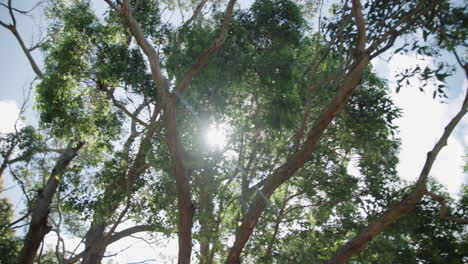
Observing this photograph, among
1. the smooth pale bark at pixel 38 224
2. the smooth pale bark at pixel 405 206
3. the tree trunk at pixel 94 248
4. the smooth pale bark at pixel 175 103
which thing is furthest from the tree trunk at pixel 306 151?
the tree trunk at pixel 94 248

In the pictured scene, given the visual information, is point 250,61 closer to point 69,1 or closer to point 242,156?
point 242,156

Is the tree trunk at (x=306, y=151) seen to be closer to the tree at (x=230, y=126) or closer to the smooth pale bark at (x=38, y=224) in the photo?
the tree at (x=230, y=126)

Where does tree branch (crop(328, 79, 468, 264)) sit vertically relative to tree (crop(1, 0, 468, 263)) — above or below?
below

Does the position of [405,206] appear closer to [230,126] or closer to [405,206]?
[405,206]

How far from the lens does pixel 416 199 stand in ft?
15.1

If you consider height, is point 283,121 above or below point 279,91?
below

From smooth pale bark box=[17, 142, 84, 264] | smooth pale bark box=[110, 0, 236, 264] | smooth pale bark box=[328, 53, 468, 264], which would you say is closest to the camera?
smooth pale bark box=[328, 53, 468, 264]

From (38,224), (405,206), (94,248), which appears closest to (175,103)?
(405,206)

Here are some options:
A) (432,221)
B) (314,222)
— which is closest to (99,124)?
(314,222)

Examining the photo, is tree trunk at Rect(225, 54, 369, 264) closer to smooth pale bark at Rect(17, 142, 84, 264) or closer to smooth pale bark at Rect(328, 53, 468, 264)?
smooth pale bark at Rect(328, 53, 468, 264)

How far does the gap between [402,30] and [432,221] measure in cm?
502

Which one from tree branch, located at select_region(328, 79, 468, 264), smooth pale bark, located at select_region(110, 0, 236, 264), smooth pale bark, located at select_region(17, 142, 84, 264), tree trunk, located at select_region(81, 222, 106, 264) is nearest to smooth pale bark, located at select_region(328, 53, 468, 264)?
tree branch, located at select_region(328, 79, 468, 264)

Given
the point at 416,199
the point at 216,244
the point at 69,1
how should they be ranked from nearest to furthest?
the point at 416,199, the point at 216,244, the point at 69,1

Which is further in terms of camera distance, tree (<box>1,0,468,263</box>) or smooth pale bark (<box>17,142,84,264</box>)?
smooth pale bark (<box>17,142,84,264</box>)
